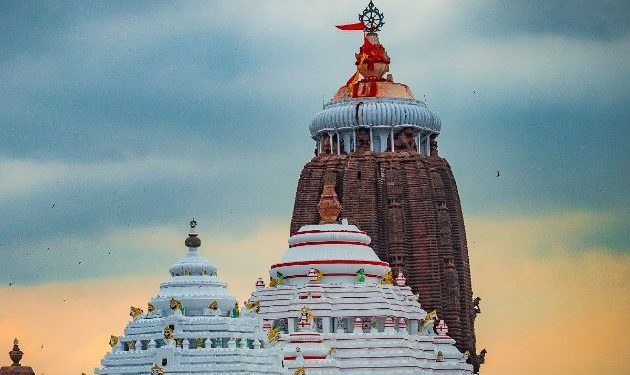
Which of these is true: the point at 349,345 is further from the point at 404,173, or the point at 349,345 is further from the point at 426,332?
the point at 404,173

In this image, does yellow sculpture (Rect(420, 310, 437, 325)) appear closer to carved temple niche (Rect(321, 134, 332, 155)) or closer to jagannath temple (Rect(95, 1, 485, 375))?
jagannath temple (Rect(95, 1, 485, 375))

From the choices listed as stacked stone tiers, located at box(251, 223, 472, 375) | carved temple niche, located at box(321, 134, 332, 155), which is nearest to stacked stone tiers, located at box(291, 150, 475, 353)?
carved temple niche, located at box(321, 134, 332, 155)

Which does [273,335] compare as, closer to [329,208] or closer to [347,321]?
[347,321]

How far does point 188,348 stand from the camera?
82.3 meters

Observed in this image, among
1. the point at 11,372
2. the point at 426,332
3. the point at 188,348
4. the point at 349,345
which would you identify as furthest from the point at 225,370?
the point at 11,372

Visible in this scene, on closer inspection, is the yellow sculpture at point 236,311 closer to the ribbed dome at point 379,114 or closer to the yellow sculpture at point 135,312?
the yellow sculpture at point 135,312

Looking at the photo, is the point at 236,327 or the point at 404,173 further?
the point at 404,173

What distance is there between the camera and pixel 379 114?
110438 millimetres

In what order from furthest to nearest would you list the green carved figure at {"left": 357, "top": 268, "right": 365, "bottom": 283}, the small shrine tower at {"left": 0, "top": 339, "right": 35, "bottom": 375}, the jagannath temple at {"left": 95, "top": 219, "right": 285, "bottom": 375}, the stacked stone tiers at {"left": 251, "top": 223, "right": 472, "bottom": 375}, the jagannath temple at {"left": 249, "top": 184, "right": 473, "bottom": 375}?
the small shrine tower at {"left": 0, "top": 339, "right": 35, "bottom": 375} < the green carved figure at {"left": 357, "top": 268, "right": 365, "bottom": 283} < the jagannath temple at {"left": 249, "top": 184, "right": 473, "bottom": 375} < the stacked stone tiers at {"left": 251, "top": 223, "right": 472, "bottom": 375} < the jagannath temple at {"left": 95, "top": 219, "right": 285, "bottom": 375}

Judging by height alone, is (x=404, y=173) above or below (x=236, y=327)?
above

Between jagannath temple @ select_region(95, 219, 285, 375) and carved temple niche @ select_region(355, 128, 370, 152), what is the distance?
1035 inches

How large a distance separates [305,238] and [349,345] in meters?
6.18

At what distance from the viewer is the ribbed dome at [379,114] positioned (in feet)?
362

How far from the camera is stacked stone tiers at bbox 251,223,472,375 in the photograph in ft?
296
